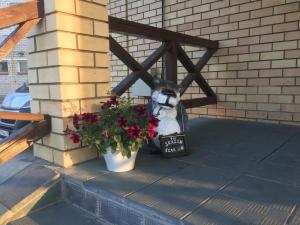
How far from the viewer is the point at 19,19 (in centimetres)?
162

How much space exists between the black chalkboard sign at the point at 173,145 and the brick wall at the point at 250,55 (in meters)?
1.56

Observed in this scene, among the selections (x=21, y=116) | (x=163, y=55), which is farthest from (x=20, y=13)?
(x=163, y=55)

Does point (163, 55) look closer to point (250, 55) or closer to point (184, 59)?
point (184, 59)

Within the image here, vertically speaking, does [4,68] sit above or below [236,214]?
above

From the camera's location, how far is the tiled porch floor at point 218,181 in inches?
47.2

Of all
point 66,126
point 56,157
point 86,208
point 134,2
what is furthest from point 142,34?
point 134,2

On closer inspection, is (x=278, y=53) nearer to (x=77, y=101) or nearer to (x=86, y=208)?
(x=77, y=101)

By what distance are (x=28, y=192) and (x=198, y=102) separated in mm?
2089

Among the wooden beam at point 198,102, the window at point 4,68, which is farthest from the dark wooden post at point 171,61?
the window at point 4,68

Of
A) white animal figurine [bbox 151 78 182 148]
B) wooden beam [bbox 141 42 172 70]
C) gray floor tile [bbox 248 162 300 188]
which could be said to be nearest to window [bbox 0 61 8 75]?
wooden beam [bbox 141 42 172 70]

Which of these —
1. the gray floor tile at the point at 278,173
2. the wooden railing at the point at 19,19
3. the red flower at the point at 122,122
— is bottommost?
the gray floor tile at the point at 278,173

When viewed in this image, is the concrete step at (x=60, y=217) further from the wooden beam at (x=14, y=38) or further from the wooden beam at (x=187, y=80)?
the wooden beam at (x=187, y=80)

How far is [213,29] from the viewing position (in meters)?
3.46

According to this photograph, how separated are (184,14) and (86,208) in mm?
2973
